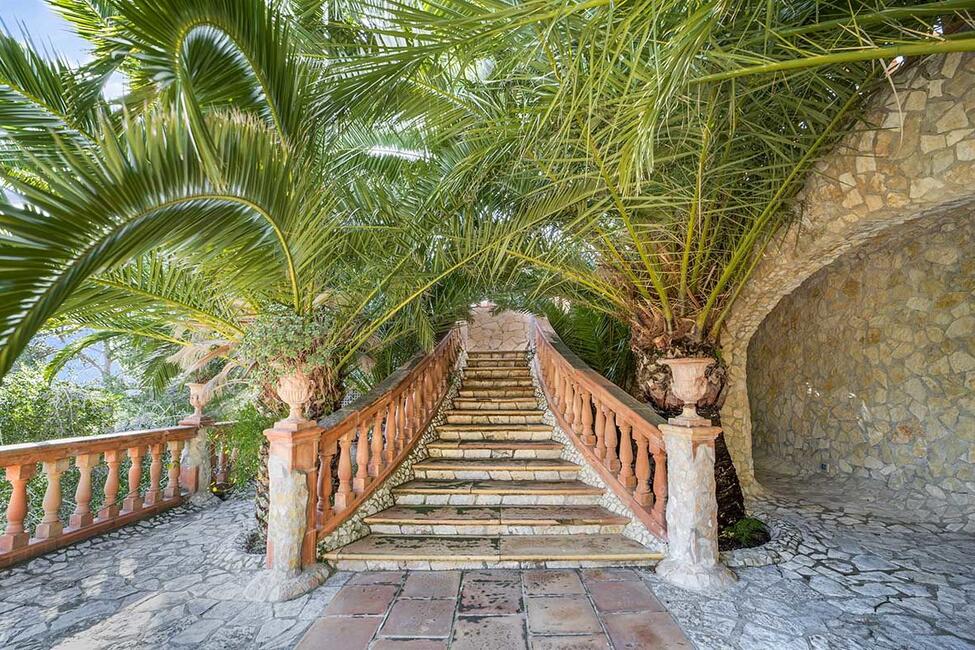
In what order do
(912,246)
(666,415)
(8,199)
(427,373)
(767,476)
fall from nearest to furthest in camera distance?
1. (8,199)
2. (666,415)
3. (912,246)
4. (427,373)
5. (767,476)

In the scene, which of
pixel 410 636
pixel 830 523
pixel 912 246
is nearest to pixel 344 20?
pixel 410 636

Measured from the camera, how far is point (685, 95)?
2004mm

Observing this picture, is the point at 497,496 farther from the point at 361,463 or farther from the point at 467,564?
the point at 361,463

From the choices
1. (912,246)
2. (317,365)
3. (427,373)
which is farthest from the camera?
(427,373)

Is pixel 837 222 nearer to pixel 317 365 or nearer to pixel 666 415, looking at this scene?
pixel 666 415

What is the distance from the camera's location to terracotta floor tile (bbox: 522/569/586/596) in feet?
7.80

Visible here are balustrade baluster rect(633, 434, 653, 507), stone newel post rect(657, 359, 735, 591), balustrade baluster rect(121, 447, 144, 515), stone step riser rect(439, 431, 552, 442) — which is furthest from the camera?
stone step riser rect(439, 431, 552, 442)

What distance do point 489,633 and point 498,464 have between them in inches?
72.7

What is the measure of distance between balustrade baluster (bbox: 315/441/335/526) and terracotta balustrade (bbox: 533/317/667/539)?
2.06 meters

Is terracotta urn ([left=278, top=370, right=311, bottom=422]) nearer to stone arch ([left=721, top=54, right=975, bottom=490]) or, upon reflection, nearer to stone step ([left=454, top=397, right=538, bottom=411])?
stone step ([left=454, top=397, right=538, bottom=411])

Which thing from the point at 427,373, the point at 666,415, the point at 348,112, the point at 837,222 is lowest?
the point at 666,415

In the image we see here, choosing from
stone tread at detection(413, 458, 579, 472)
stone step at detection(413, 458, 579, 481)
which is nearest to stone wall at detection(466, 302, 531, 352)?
stone tread at detection(413, 458, 579, 472)

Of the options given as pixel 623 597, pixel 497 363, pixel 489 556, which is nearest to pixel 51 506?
pixel 489 556

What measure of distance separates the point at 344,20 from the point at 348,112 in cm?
46
